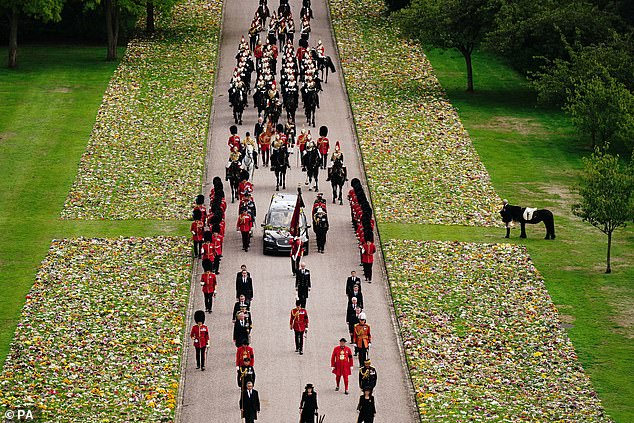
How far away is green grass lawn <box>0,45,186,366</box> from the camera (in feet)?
159

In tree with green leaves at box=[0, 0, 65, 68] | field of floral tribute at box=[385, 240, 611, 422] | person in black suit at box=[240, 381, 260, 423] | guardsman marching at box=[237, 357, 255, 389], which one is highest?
tree with green leaves at box=[0, 0, 65, 68]

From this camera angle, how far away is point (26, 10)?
238 ft

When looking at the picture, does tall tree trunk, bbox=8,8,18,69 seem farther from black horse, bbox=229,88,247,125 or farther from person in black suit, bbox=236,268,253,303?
person in black suit, bbox=236,268,253,303

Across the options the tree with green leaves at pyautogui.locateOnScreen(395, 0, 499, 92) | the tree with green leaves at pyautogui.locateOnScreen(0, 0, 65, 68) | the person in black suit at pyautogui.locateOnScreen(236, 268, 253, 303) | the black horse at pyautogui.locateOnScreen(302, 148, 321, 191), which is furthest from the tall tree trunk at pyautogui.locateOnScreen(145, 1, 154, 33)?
the person in black suit at pyautogui.locateOnScreen(236, 268, 253, 303)

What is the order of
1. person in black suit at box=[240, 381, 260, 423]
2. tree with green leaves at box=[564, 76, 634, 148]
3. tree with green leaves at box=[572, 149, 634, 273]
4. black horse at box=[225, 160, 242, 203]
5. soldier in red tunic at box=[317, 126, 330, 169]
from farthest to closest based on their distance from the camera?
tree with green leaves at box=[564, 76, 634, 148] → soldier in red tunic at box=[317, 126, 330, 169] → black horse at box=[225, 160, 242, 203] → tree with green leaves at box=[572, 149, 634, 273] → person in black suit at box=[240, 381, 260, 423]

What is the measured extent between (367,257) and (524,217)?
7.91 m

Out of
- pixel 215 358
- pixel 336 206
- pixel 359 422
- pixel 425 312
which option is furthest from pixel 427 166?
pixel 359 422

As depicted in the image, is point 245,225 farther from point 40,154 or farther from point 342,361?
point 40,154

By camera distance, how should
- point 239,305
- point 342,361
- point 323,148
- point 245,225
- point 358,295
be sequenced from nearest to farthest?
point 342,361, point 239,305, point 358,295, point 245,225, point 323,148

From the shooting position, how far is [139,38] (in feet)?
267

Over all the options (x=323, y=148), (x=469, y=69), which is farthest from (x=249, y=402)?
(x=469, y=69)

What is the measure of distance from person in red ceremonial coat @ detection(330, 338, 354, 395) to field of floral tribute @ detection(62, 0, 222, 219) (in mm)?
17089

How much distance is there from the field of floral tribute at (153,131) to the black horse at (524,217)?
12.6m

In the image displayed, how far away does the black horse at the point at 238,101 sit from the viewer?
63.7 metres
